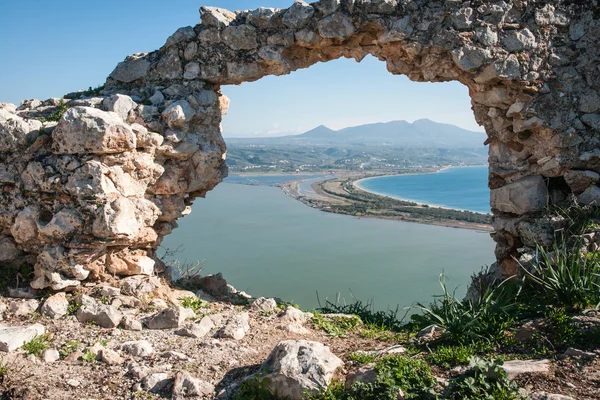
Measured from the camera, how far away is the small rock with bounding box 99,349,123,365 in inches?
160

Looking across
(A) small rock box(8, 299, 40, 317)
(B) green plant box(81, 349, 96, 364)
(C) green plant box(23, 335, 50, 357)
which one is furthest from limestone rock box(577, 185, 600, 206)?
(A) small rock box(8, 299, 40, 317)

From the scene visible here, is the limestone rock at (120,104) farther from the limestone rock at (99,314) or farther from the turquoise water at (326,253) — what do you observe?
the turquoise water at (326,253)

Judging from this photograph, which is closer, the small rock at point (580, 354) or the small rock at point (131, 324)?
the small rock at point (580, 354)

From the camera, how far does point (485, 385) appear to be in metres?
3.03

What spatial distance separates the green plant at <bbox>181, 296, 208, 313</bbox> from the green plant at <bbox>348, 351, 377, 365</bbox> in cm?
234

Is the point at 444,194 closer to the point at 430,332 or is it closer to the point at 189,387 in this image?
the point at 430,332

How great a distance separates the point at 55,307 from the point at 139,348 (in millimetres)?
1504

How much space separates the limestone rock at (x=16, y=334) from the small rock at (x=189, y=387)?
5.53 ft

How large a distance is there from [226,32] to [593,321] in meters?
5.37

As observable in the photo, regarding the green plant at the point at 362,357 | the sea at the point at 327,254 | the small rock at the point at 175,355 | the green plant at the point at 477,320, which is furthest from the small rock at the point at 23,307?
the green plant at the point at 477,320

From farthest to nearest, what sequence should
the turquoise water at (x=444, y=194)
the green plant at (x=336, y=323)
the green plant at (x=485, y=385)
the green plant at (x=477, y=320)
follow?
the turquoise water at (x=444, y=194), the green plant at (x=336, y=323), the green plant at (x=477, y=320), the green plant at (x=485, y=385)

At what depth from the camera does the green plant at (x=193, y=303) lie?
5.68m

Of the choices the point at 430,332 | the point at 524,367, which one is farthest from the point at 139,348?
the point at 524,367

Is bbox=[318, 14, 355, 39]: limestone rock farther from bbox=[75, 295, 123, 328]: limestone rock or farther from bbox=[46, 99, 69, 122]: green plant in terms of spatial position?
bbox=[75, 295, 123, 328]: limestone rock
